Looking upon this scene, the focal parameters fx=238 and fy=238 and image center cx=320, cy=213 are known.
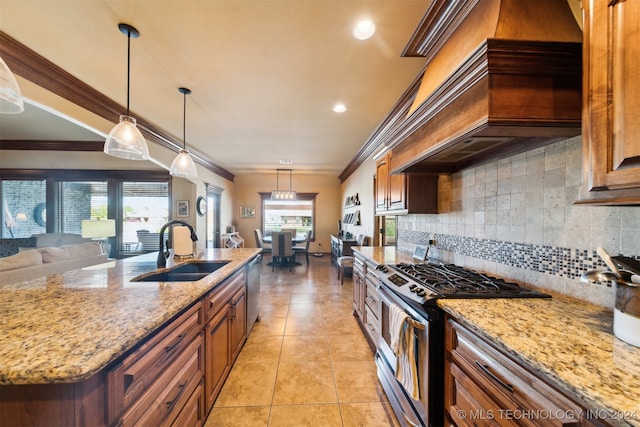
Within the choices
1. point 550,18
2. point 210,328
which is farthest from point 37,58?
point 550,18

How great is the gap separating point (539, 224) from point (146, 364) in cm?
212

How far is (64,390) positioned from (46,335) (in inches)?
10.2

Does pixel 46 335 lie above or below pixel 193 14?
below

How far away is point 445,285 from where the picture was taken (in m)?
1.44

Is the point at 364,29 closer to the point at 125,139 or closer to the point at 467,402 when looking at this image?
the point at 125,139

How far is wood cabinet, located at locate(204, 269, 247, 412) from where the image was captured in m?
1.52

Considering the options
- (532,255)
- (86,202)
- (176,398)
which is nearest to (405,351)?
(532,255)

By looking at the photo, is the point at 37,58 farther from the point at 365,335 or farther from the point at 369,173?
the point at 369,173

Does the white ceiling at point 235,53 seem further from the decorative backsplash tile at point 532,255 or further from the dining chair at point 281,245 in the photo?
the dining chair at point 281,245

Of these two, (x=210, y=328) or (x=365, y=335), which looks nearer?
(x=210, y=328)

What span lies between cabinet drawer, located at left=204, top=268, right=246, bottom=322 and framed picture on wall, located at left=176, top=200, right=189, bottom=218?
3885 mm

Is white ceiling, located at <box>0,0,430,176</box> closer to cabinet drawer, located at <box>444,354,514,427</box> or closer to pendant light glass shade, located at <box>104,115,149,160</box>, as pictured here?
pendant light glass shade, located at <box>104,115,149,160</box>

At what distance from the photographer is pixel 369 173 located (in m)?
4.68

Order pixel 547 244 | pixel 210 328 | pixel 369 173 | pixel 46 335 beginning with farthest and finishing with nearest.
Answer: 1. pixel 369 173
2. pixel 210 328
3. pixel 547 244
4. pixel 46 335
